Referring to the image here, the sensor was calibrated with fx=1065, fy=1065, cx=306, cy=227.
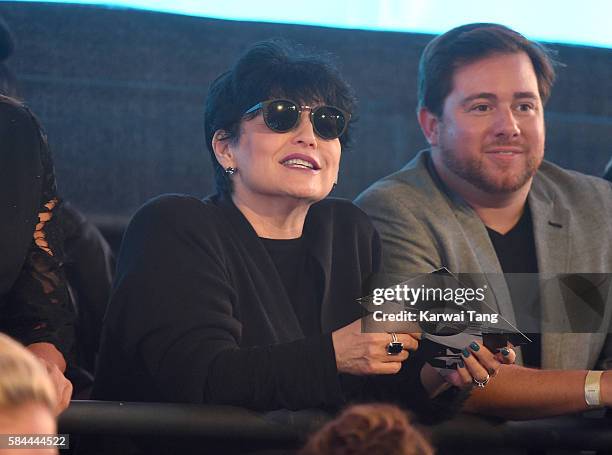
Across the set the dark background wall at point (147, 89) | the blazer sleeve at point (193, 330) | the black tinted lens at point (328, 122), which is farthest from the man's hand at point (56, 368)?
the dark background wall at point (147, 89)

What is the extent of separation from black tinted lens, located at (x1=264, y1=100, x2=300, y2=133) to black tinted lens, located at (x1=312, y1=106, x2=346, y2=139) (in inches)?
2.1

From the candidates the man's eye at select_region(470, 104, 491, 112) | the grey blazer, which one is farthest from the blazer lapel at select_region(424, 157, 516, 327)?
the man's eye at select_region(470, 104, 491, 112)

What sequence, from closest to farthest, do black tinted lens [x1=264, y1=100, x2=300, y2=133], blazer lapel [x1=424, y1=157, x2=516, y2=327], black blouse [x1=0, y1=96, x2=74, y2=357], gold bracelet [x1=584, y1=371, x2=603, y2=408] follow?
black blouse [x1=0, y1=96, x2=74, y2=357] → gold bracelet [x1=584, y1=371, x2=603, y2=408] → black tinted lens [x1=264, y1=100, x2=300, y2=133] → blazer lapel [x1=424, y1=157, x2=516, y2=327]

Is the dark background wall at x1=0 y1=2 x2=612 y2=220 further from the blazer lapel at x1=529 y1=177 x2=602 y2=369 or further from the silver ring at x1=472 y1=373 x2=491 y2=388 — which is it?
the silver ring at x1=472 y1=373 x2=491 y2=388

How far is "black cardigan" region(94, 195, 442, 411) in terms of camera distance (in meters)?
2.12

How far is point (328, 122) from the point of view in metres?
2.54

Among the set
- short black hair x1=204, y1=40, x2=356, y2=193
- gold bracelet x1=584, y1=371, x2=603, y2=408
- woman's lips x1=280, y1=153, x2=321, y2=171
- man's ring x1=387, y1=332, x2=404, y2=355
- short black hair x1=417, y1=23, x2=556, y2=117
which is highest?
short black hair x1=417, y1=23, x2=556, y2=117

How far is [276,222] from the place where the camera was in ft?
8.43

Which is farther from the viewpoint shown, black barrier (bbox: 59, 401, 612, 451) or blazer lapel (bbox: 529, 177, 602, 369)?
blazer lapel (bbox: 529, 177, 602, 369)

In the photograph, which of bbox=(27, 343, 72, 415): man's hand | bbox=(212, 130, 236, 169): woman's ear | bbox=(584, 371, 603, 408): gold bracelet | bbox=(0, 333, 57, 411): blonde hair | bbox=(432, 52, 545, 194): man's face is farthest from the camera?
bbox=(432, 52, 545, 194): man's face

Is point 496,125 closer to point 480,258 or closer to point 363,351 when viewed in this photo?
point 480,258

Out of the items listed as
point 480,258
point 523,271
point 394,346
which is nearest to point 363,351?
point 394,346

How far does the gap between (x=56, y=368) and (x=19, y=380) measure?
79 centimetres

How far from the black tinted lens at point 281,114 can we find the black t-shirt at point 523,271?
0.80 metres
